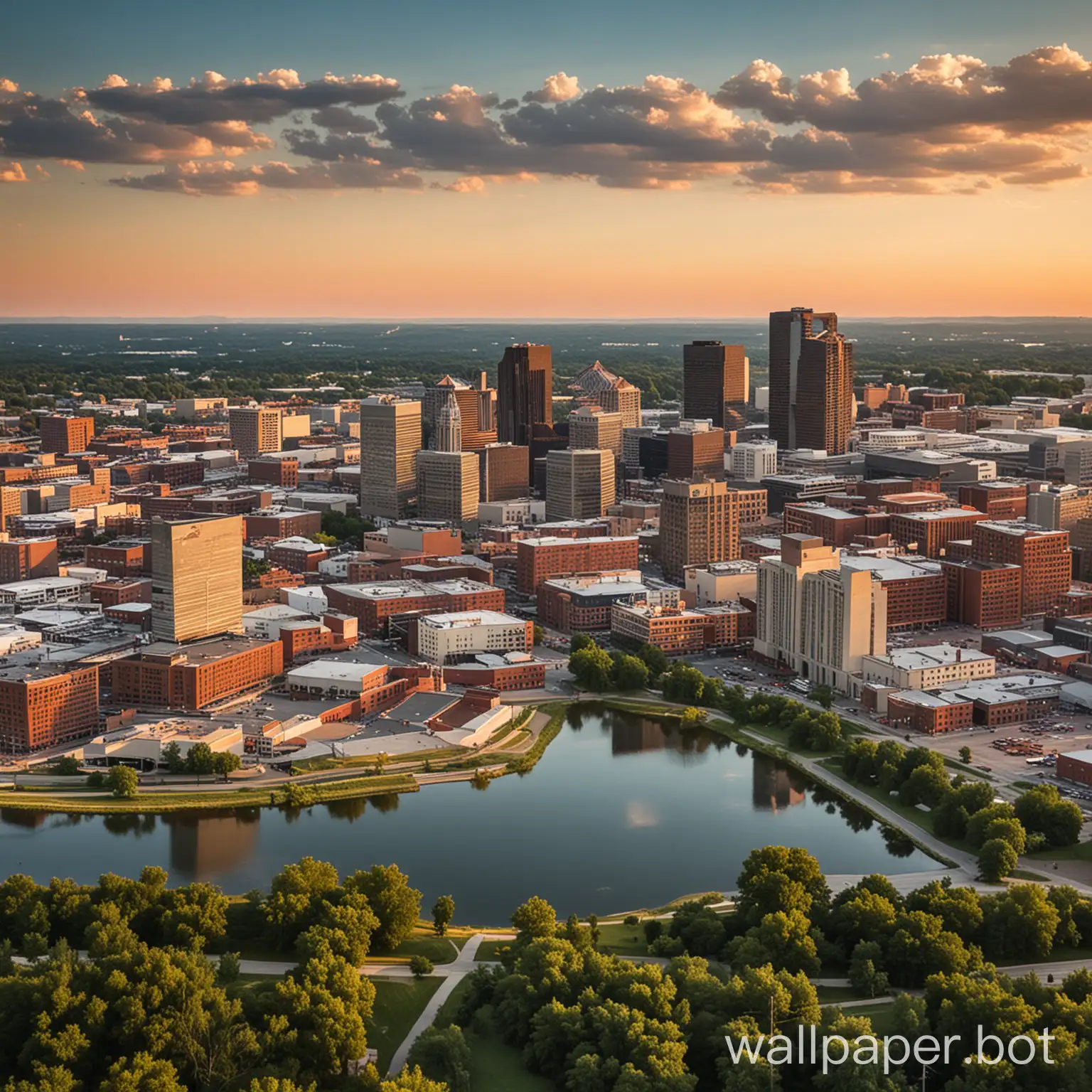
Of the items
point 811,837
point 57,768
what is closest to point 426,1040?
point 811,837

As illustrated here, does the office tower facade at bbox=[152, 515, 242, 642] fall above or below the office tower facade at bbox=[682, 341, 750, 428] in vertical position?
below

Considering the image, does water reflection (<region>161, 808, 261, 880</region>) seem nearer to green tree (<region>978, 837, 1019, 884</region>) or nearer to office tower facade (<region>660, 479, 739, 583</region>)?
green tree (<region>978, 837, 1019, 884</region>)

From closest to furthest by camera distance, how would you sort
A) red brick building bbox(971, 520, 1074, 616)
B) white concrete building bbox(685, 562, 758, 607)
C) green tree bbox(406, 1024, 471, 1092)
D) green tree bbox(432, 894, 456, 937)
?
green tree bbox(406, 1024, 471, 1092), green tree bbox(432, 894, 456, 937), red brick building bbox(971, 520, 1074, 616), white concrete building bbox(685, 562, 758, 607)

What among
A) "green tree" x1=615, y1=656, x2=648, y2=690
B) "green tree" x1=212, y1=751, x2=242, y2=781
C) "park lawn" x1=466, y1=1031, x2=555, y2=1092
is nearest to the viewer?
"park lawn" x1=466, y1=1031, x2=555, y2=1092

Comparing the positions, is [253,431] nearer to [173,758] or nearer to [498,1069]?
[173,758]

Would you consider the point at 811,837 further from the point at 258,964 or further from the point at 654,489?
the point at 654,489

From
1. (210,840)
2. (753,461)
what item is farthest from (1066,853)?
(753,461)

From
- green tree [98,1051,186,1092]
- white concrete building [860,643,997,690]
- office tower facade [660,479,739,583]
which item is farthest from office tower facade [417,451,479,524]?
green tree [98,1051,186,1092]

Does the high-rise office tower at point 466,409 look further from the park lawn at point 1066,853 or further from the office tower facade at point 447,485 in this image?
the park lawn at point 1066,853
